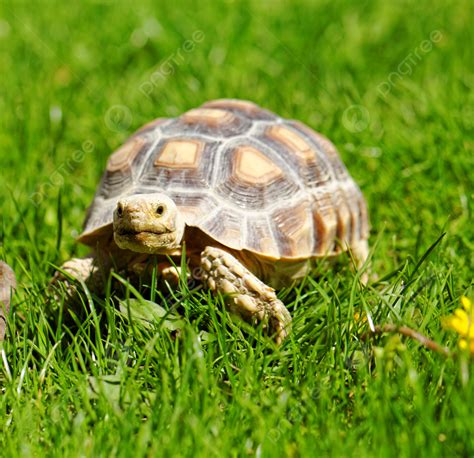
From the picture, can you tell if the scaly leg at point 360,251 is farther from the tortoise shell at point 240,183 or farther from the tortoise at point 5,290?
the tortoise at point 5,290

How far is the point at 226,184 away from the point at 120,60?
2.78 metres

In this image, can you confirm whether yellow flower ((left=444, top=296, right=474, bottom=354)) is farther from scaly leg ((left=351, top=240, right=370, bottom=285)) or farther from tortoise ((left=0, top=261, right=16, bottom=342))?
tortoise ((left=0, top=261, right=16, bottom=342))

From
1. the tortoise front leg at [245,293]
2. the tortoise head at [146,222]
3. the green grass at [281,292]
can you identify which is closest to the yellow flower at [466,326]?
the green grass at [281,292]

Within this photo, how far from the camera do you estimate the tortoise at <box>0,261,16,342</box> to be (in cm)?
248

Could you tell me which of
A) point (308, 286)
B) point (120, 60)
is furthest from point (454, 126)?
point (120, 60)

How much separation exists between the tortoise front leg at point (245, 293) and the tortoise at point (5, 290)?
2.35 feet

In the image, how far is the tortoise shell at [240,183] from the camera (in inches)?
108

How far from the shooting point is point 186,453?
1.91 metres

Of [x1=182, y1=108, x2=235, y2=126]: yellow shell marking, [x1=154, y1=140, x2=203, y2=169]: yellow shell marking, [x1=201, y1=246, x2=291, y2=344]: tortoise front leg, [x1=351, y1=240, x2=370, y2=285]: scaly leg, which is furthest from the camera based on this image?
[x1=351, y1=240, x2=370, y2=285]: scaly leg

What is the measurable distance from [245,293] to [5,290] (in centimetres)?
88

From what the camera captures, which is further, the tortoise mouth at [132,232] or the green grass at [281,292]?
the tortoise mouth at [132,232]

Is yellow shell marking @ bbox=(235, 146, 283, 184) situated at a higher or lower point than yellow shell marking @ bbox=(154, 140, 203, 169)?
lower

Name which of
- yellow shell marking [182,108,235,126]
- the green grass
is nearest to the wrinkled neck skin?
the green grass

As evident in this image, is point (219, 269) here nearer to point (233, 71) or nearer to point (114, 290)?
point (114, 290)
